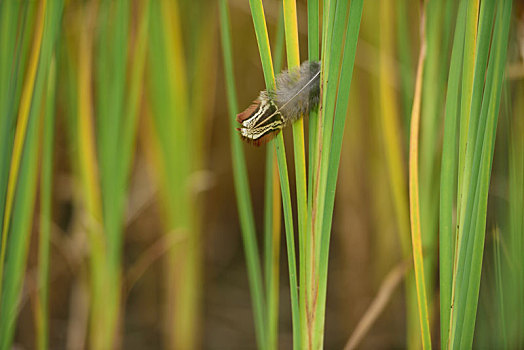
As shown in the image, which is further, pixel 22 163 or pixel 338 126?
pixel 22 163

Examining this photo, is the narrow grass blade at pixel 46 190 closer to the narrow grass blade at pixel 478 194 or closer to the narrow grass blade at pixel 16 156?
the narrow grass blade at pixel 16 156

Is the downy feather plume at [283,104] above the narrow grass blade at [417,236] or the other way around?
above

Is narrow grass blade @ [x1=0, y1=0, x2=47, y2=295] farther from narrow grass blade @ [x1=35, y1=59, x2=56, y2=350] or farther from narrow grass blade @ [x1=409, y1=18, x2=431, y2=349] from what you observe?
narrow grass blade @ [x1=409, y1=18, x2=431, y2=349]

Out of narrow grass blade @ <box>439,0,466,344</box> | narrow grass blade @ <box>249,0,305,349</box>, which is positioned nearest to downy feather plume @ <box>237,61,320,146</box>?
narrow grass blade @ <box>249,0,305,349</box>

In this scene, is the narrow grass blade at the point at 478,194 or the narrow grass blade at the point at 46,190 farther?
the narrow grass blade at the point at 46,190

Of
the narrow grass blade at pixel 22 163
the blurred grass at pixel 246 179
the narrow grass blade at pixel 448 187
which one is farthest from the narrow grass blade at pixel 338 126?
the narrow grass blade at pixel 22 163

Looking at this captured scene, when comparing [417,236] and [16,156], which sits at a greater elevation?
[16,156]

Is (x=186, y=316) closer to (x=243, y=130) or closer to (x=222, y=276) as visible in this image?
(x=222, y=276)

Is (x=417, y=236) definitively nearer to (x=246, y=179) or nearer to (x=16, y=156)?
(x=246, y=179)

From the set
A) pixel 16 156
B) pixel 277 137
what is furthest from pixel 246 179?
pixel 16 156
